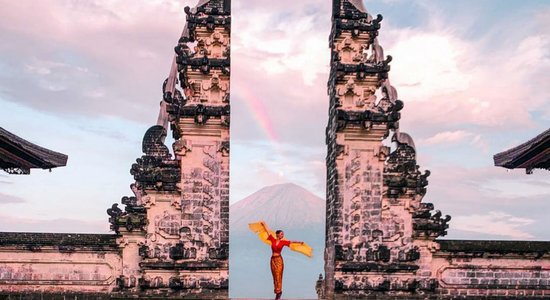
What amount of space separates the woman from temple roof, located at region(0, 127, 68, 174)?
5.47m

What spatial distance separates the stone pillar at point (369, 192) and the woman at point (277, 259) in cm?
124

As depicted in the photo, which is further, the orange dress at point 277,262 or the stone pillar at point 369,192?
the stone pillar at point 369,192

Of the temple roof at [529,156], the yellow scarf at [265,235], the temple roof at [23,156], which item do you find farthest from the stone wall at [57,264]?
the temple roof at [529,156]

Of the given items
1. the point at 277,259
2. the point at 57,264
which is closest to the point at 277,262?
the point at 277,259

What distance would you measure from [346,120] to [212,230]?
396 centimetres

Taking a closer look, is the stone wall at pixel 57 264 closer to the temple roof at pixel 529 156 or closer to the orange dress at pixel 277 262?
the orange dress at pixel 277 262

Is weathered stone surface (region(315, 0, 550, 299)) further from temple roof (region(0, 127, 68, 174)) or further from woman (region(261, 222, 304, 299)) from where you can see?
temple roof (region(0, 127, 68, 174))

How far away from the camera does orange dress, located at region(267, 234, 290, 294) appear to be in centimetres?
1733

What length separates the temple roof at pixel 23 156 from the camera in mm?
16616

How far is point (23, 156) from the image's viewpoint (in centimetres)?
1734

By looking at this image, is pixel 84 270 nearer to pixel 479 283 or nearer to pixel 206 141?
pixel 206 141

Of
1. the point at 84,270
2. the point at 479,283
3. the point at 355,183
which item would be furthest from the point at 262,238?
the point at 479,283

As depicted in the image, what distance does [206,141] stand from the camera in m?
18.0

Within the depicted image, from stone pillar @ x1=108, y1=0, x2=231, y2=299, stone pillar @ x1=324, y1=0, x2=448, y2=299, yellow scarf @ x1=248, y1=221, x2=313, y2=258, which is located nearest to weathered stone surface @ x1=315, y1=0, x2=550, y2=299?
stone pillar @ x1=324, y1=0, x2=448, y2=299
